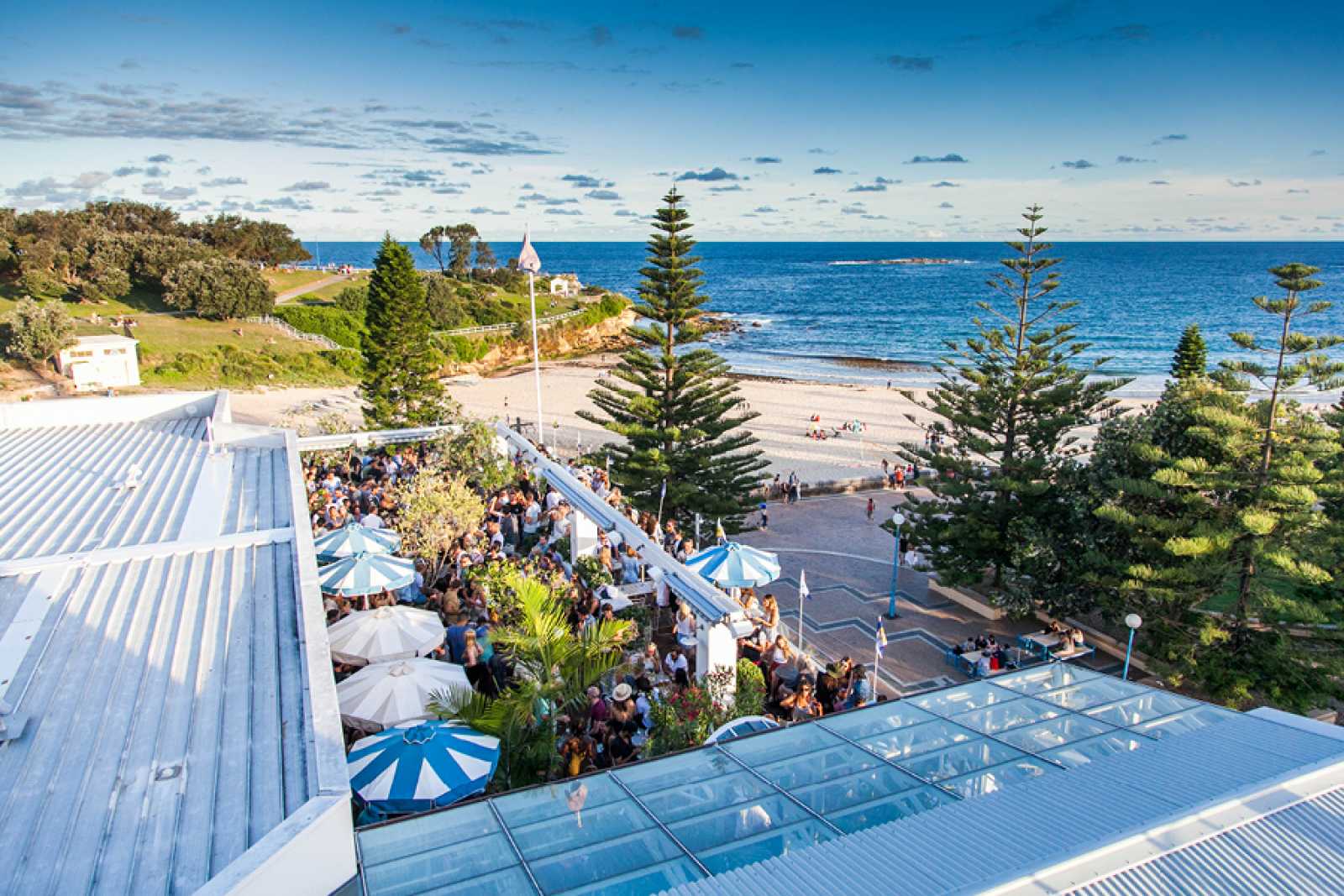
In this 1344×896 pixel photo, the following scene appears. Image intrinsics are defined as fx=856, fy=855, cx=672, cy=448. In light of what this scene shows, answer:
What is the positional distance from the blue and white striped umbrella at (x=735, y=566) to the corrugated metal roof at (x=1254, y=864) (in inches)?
303

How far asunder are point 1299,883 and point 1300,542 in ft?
36.3

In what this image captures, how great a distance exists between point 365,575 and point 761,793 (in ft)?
20.8

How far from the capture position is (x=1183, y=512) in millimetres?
14008

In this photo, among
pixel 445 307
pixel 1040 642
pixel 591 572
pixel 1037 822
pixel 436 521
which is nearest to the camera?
pixel 1037 822

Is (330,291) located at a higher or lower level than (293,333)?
higher

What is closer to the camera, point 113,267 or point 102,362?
point 102,362

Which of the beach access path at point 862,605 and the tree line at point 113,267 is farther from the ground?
the tree line at point 113,267

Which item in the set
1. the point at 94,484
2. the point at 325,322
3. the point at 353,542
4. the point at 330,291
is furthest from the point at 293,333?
the point at 353,542

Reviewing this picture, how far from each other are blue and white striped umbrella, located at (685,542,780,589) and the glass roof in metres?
5.15

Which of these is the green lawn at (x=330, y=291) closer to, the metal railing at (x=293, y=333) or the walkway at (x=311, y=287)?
the walkway at (x=311, y=287)

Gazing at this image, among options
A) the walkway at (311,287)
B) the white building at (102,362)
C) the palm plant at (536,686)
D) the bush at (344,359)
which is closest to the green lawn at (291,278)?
the walkway at (311,287)

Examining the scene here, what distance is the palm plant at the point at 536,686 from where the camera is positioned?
24.0 feet

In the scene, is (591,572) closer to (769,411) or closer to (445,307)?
(769,411)

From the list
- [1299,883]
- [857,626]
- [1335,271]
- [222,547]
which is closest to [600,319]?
[857,626]
